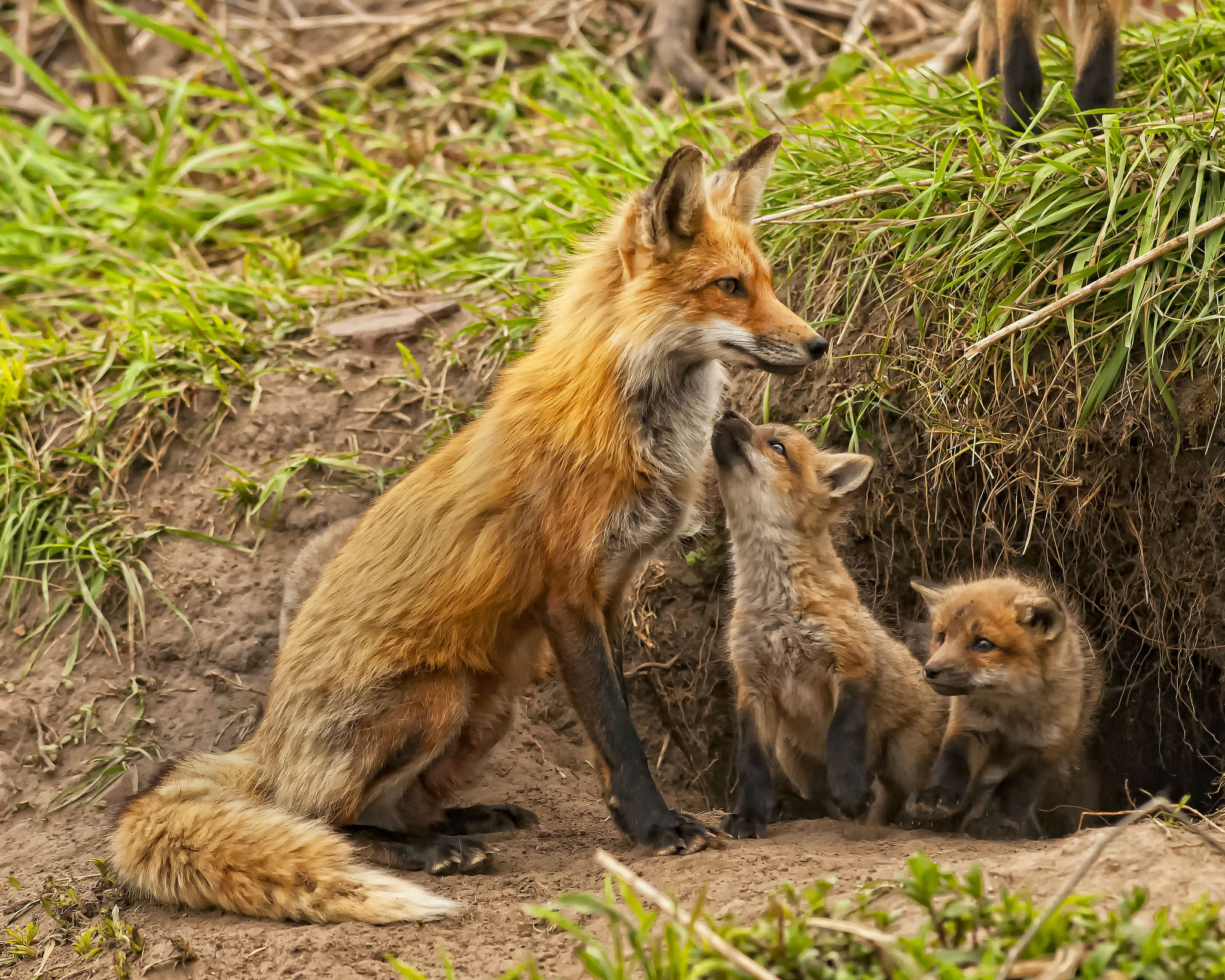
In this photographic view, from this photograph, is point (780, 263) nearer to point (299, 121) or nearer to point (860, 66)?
point (860, 66)

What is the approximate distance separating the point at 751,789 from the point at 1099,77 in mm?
3381

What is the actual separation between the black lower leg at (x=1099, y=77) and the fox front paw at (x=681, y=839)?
3.39 meters

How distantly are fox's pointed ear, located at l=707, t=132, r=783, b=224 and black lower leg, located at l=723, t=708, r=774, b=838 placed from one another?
1906mm

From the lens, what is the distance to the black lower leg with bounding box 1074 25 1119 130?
15.5 feet

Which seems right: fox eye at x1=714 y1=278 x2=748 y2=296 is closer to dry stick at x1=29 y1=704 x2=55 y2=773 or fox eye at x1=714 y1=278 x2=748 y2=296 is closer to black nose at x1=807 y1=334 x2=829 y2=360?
black nose at x1=807 y1=334 x2=829 y2=360

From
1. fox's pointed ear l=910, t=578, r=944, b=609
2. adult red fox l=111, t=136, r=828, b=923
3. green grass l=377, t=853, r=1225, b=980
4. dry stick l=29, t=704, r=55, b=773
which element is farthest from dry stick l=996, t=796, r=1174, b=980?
dry stick l=29, t=704, r=55, b=773

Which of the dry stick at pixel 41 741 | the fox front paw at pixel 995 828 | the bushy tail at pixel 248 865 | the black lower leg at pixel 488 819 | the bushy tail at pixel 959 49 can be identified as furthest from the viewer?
the bushy tail at pixel 959 49

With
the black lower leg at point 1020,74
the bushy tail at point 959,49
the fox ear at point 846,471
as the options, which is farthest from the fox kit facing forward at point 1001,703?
the bushy tail at point 959,49

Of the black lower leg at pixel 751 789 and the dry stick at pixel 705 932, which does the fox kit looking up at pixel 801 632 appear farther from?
the dry stick at pixel 705 932

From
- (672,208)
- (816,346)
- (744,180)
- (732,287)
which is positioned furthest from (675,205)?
(816,346)

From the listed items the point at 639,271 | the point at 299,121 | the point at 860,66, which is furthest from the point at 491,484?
the point at 299,121

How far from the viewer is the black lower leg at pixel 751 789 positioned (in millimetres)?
3912

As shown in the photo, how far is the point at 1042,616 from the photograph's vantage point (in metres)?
4.01

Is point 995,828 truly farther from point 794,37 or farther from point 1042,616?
point 794,37
